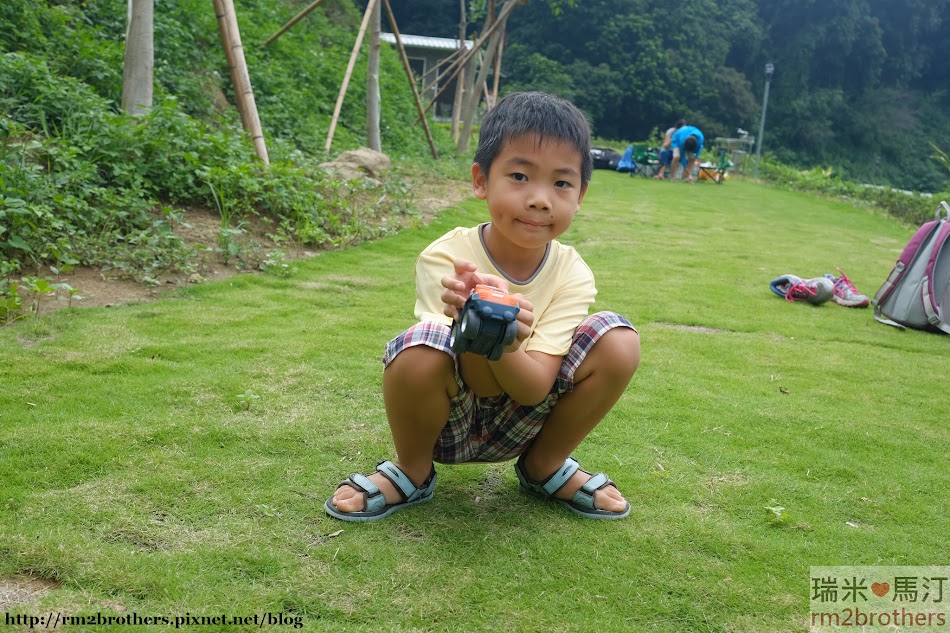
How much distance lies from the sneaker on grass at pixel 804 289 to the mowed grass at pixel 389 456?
1086 mm

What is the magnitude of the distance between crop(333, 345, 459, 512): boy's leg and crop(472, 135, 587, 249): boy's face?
0.38 m

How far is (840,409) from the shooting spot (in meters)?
3.37

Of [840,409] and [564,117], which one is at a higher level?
[564,117]

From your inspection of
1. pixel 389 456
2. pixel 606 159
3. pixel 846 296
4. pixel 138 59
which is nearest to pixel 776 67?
pixel 606 159

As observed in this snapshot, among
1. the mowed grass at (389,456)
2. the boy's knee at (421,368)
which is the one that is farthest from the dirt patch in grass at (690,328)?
the boy's knee at (421,368)

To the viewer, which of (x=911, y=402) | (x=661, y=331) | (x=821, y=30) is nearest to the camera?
(x=911, y=402)

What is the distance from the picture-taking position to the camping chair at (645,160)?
2022 centimetres

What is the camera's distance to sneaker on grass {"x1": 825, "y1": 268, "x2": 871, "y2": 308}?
5828mm

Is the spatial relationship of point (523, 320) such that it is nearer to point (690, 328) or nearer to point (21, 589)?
point (21, 589)

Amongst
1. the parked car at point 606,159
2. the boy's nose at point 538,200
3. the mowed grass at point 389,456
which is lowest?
the parked car at point 606,159

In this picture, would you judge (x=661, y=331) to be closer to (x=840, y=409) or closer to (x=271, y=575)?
(x=840, y=409)

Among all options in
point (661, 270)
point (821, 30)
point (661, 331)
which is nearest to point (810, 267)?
point (661, 270)

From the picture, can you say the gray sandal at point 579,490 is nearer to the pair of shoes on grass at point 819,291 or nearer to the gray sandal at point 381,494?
the gray sandal at point 381,494

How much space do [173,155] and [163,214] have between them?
474 mm
